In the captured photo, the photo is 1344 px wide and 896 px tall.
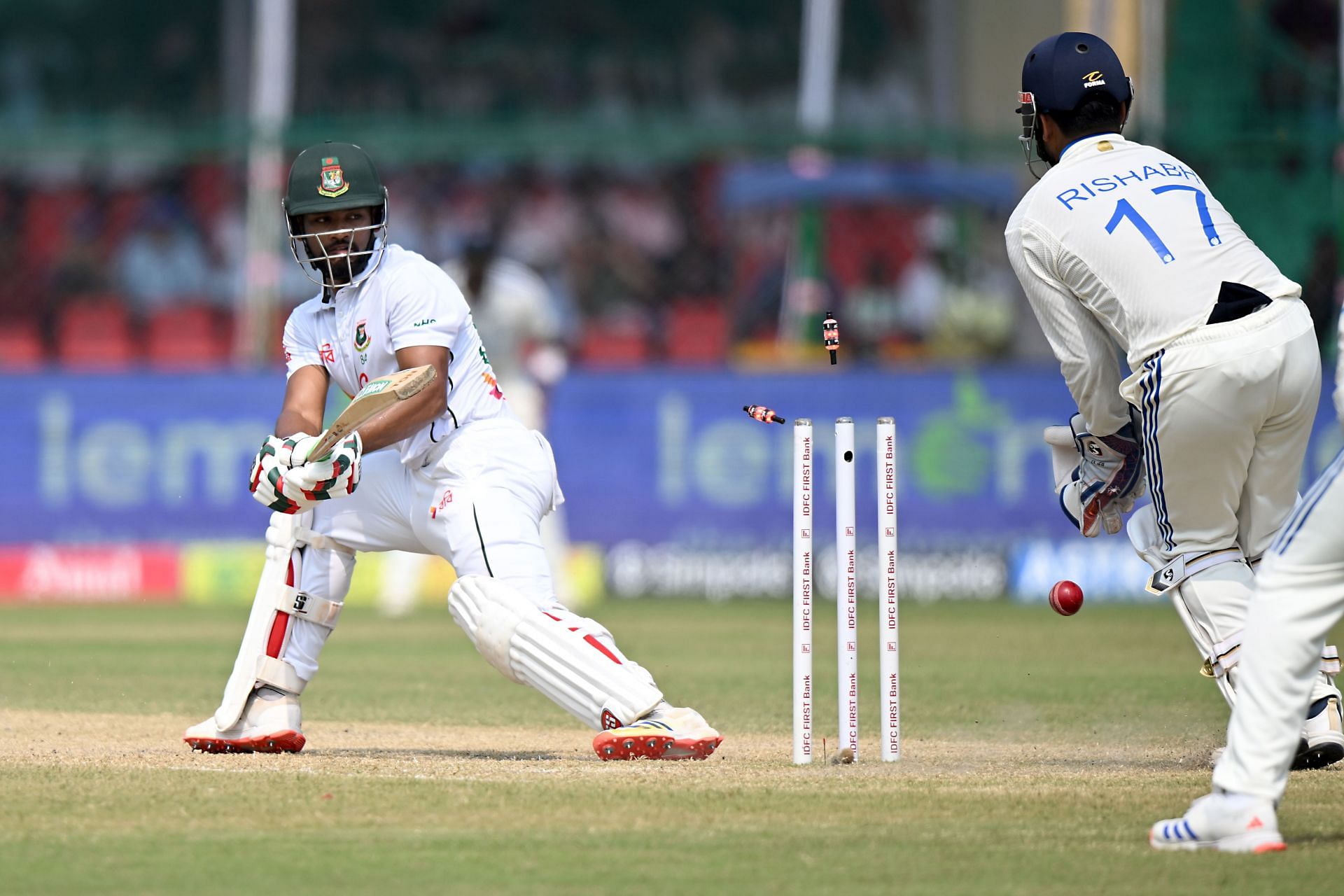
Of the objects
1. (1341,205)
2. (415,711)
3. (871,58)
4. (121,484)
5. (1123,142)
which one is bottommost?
(415,711)

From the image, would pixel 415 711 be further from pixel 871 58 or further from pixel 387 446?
pixel 871 58

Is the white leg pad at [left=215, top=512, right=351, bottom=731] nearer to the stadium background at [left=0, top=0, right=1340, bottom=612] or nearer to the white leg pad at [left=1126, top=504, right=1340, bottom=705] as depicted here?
the white leg pad at [left=1126, top=504, right=1340, bottom=705]

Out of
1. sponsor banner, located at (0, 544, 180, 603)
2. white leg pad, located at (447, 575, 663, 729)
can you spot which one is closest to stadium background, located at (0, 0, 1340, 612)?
sponsor banner, located at (0, 544, 180, 603)

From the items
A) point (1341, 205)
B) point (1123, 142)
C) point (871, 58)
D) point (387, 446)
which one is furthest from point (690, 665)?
point (871, 58)

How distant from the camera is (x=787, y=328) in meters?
15.9

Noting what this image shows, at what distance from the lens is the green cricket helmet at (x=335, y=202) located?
6.11 m

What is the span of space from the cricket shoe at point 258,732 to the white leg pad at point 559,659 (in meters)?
0.73

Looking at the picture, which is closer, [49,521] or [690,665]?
[690,665]

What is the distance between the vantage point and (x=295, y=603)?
6137 millimetres

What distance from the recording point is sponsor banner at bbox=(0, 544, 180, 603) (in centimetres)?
1375

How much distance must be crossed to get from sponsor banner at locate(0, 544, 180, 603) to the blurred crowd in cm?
296

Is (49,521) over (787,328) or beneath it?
beneath

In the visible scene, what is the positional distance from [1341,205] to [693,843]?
35.4ft

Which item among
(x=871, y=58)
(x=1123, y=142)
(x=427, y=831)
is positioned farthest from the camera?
(x=871, y=58)
